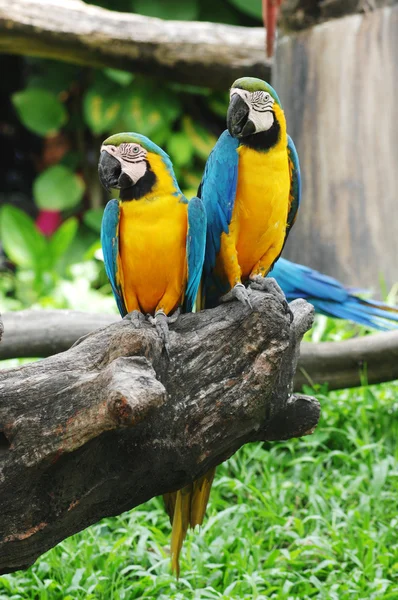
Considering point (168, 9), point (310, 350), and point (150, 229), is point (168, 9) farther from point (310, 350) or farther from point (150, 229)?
point (150, 229)

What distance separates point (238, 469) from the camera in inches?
109

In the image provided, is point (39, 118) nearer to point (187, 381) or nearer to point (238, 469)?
point (238, 469)

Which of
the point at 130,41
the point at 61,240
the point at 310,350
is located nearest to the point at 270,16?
the point at 130,41

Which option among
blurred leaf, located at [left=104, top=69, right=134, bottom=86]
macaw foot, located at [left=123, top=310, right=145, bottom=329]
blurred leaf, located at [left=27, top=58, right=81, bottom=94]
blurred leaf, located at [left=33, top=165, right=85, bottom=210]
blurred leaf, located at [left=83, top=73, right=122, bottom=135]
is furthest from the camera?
blurred leaf, located at [left=27, top=58, right=81, bottom=94]

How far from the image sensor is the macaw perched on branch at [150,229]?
165cm

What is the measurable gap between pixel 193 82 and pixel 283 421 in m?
3.07

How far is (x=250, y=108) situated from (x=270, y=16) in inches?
92.0

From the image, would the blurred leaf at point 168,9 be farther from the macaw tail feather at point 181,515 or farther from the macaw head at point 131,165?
the macaw tail feather at point 181,515

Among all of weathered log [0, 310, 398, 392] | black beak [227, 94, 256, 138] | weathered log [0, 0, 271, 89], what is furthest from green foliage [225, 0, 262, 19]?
black beak [227, 94, 256, 138]

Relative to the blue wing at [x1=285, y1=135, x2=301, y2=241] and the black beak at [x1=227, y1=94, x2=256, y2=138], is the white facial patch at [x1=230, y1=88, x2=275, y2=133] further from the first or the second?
the blue wing at [x1=285, y1=135, x2=301, y2=241]

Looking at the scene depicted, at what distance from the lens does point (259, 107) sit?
1.67 meters

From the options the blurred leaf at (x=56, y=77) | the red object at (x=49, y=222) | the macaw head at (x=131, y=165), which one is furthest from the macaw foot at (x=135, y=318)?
the blurred leaf at (x=56, y=77)

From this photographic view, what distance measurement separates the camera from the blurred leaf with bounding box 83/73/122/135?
5.43 m

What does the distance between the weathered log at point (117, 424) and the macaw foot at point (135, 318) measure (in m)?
0.02
